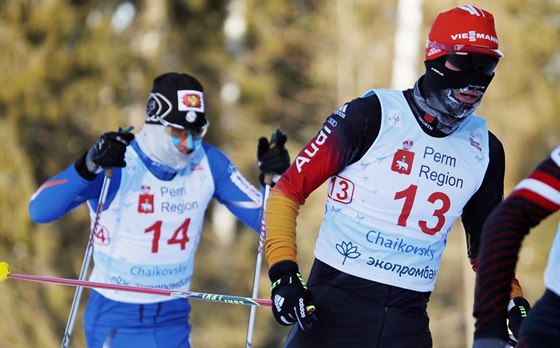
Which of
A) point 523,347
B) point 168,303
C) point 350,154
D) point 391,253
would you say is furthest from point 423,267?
point 168,303

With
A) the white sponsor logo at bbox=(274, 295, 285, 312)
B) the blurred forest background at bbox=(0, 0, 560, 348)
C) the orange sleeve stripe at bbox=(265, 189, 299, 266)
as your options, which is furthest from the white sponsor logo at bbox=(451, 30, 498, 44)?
the blurred forest background at bbox=(0, 0, 560, 348)

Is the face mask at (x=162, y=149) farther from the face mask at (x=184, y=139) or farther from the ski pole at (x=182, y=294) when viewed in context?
the ski pole at (x=182, y=294)

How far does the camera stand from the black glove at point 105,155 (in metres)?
5.52

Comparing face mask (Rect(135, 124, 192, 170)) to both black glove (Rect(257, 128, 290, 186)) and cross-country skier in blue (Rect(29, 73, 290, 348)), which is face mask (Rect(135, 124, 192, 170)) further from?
black glove (Rect(257, 128, 290, 186))

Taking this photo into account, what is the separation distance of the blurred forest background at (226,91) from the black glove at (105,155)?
12067 millimetres

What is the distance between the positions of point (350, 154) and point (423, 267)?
576 mm

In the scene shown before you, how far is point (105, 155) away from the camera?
217 inches

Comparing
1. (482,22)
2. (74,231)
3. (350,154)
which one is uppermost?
(482,22)

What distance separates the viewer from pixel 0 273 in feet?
17.2

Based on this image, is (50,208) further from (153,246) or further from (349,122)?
(349,122)

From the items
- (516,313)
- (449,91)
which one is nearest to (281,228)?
(449,91)

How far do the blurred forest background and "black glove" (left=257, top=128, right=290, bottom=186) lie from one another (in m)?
12.1

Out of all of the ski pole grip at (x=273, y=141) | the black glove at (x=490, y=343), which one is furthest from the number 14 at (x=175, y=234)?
the black glove at (x=490, y=343)

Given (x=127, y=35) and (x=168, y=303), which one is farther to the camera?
(x=127, y=35)
